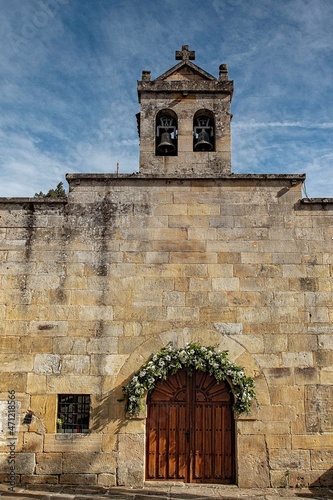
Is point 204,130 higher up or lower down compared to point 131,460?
higher up

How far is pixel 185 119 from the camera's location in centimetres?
886

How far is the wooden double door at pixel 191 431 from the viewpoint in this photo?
7430 millimetres

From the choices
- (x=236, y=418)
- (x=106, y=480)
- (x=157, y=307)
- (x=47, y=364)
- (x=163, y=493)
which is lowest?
(x=163, y=493)

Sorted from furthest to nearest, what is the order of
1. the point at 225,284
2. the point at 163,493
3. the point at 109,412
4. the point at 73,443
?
1. the point at 225,284
2. the point at 109,412
3. the point at 73,443
4. the point at 163,493

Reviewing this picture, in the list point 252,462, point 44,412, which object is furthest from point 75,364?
point 252,462

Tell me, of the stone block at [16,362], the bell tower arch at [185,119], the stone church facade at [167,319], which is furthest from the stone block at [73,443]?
the bell tower arch at [185,119]

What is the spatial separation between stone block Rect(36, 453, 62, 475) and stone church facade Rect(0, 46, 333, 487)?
2 centimetres

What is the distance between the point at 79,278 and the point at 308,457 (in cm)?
494

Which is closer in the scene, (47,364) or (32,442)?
(32,442)

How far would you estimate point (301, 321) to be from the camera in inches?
308

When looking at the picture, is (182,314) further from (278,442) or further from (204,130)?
(204,130)

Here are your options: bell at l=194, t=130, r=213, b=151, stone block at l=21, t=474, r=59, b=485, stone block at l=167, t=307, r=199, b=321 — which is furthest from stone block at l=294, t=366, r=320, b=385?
bell at l=194, t=130, r=213, b=151

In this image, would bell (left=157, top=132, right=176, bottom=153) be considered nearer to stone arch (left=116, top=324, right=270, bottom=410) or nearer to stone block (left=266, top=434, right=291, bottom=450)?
stone arch (left=116, top=324, right=270, bottom=410)

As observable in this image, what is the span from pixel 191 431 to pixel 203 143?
5.32m
